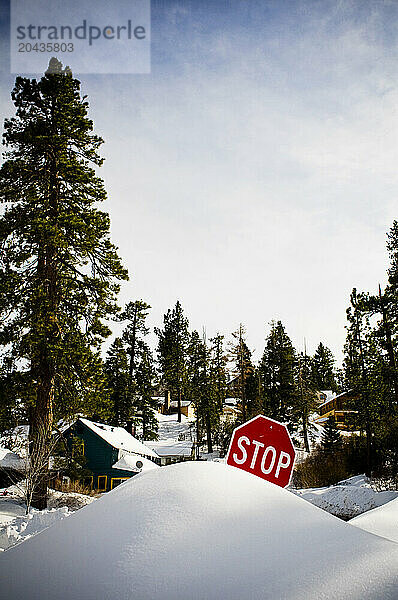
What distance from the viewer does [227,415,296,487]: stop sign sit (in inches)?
183

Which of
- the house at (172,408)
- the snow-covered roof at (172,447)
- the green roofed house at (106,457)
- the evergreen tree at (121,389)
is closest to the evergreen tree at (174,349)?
the house at (172,408)

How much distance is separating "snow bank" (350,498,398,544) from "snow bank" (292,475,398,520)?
397 inches

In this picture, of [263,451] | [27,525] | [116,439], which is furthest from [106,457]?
[263,451]

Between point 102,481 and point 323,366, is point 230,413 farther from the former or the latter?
point 323,366

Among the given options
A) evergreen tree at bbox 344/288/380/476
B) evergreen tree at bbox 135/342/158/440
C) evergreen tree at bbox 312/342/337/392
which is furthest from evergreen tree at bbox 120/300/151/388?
evergreen tree at bbox 312/342/337/392

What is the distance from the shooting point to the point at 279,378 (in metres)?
37.5

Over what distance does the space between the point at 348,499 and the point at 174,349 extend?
41439 mm

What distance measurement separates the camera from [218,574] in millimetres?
2240

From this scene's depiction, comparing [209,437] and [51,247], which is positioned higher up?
[51,247]

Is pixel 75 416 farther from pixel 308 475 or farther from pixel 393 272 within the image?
pixel 393 272

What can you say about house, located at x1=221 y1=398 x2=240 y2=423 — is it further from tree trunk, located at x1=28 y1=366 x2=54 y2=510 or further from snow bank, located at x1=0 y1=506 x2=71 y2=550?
snow bank, located at x1=0 y1=506 x2=71 y2=550

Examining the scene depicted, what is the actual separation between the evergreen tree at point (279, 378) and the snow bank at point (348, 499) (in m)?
17.3

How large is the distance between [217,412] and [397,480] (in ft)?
73.8

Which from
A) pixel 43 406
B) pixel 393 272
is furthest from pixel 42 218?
pixel 393 272
